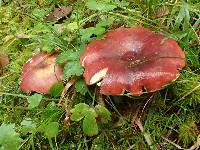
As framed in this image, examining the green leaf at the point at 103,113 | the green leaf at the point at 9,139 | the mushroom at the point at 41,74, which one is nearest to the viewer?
the green leaf at the point at 9,139

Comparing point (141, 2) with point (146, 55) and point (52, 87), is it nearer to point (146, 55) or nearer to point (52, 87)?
point (146, 55)

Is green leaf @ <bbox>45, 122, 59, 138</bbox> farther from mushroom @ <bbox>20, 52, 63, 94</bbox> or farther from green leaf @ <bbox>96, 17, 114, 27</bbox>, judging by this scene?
green leaf @ <bbox>96, 17, 114, 27</bbox>

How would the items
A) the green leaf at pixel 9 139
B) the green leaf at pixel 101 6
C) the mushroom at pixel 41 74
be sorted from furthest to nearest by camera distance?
the green leaf at pixel 101 6 → the mushroom at pixel 41 74 → the green leaf at pixel 9 139

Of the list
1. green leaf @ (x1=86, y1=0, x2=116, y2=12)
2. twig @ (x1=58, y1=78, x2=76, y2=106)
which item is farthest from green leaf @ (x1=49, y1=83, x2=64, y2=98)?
green leaf @ (x1=86, y1=0, x2=116, y2=12)

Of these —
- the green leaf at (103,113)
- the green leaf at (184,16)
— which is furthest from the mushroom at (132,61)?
the green leaf at (184,16)

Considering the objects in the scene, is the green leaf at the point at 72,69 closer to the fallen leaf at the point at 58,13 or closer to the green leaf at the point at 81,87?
the green leaf at the point at 81,87

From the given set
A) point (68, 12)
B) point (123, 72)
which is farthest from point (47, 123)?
point (68, 12)

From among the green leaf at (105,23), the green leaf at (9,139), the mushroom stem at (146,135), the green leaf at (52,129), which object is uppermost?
the green leaf at (105,23)

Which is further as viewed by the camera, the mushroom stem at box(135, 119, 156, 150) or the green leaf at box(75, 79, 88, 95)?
the green leaf at box(75, 79, 88, 95)
